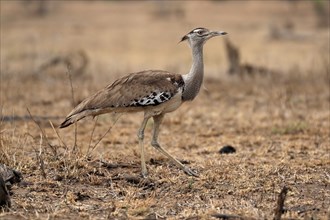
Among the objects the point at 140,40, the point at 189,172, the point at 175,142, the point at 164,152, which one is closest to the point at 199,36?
the point at 164,152

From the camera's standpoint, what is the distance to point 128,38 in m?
22.8

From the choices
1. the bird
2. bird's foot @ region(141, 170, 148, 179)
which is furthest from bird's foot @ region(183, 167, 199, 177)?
bird's foot @ region(141, 170, 148, 179)

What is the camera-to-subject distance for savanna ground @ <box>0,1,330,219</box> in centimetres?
529

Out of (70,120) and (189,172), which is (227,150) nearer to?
(189,172)

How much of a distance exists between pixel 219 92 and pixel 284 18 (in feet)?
56.7

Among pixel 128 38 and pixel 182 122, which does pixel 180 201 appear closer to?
pixel 182 122

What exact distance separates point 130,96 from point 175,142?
239 centimetres

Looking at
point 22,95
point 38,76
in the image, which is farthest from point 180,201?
point 38,76

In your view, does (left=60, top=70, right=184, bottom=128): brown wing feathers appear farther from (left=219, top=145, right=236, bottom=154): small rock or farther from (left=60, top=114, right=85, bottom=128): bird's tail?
(left=219, top=145, right=236, bottom=154): small rock

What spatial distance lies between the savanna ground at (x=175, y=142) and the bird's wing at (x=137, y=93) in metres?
0.44

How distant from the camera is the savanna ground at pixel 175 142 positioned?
529 cm

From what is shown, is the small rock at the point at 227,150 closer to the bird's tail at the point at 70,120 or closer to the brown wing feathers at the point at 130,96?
the brown wing feathers at the point at 130,96

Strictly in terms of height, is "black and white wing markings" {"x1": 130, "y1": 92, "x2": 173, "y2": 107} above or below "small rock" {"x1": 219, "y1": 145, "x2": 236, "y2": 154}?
above

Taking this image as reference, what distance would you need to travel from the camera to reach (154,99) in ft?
19.6
